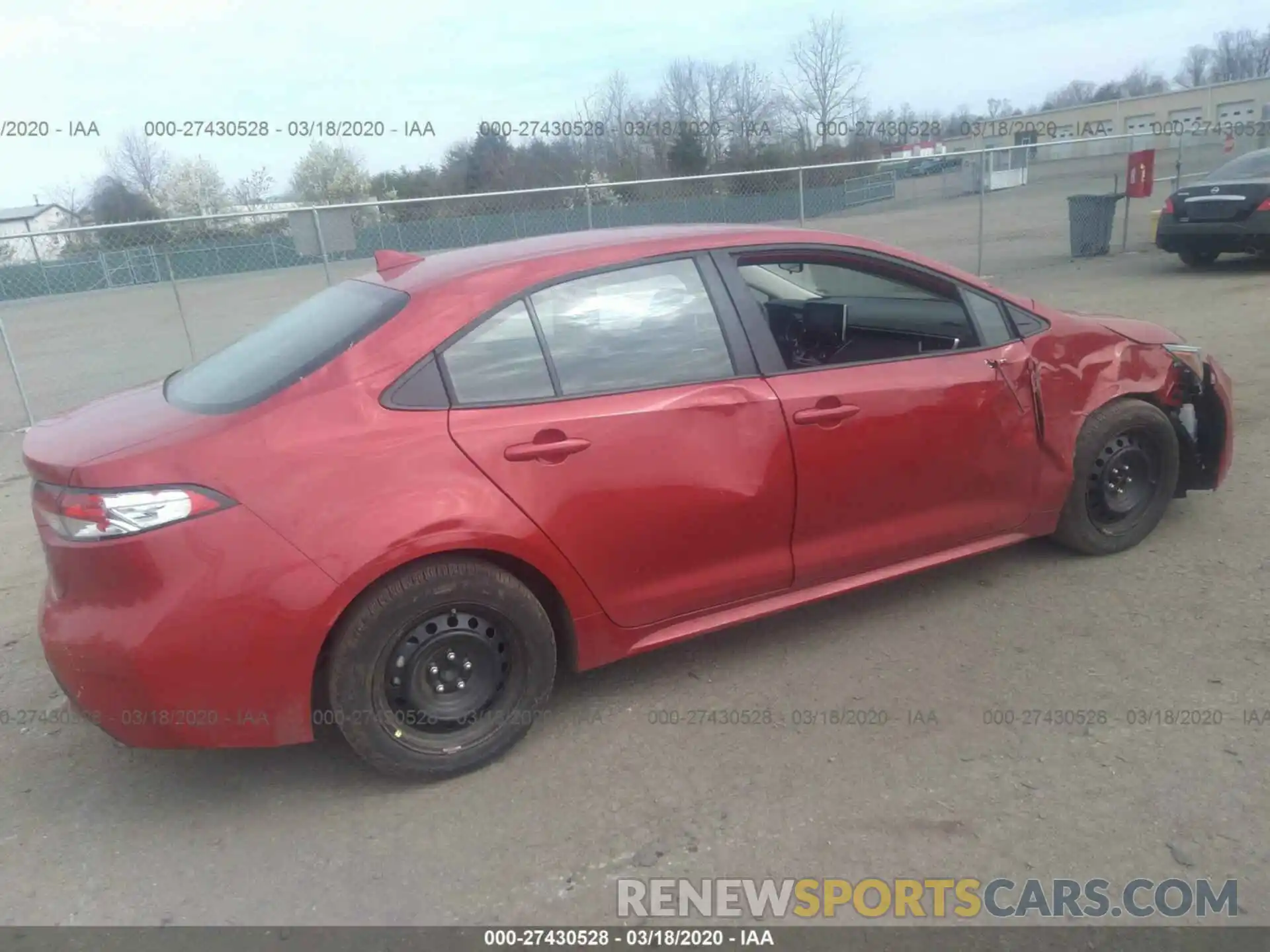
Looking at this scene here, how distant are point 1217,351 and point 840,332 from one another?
5.48 m

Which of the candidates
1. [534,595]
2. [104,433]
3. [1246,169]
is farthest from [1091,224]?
[104,433]

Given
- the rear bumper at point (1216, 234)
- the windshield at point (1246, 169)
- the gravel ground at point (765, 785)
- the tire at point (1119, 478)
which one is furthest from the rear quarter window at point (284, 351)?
the windshield at point (1246, 169)

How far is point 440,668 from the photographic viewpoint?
301 centimetres

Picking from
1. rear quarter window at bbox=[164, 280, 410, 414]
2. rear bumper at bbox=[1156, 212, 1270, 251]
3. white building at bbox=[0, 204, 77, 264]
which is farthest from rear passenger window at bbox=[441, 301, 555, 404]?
rear bumper at bbox=[1156, 212, 1270, 251]

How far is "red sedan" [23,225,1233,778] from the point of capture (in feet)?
8.79

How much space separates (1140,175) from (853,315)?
13042mm

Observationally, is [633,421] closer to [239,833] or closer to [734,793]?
[734,793]

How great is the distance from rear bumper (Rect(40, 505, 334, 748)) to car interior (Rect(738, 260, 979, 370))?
211cm

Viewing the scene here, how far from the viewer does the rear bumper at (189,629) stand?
8.58ft

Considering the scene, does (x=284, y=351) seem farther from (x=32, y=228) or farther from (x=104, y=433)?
(x=32, y=228)

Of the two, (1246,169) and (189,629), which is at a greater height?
(1246,169)

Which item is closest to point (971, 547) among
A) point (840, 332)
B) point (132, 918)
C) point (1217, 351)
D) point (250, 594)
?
point (840, 332)

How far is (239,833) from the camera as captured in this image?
2.89m

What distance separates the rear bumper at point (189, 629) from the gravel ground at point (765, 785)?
43cm
